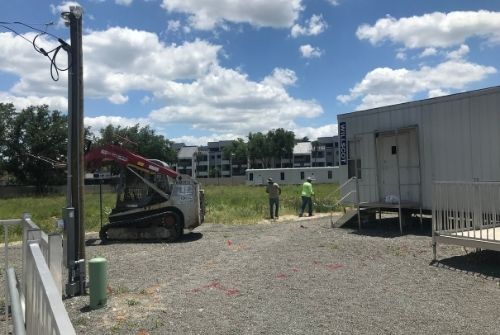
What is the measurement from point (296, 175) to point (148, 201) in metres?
58.8

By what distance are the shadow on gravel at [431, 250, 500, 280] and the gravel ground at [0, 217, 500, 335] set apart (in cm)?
2

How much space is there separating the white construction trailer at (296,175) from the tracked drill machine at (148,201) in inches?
2112

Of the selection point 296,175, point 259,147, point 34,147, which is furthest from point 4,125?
point 259,147

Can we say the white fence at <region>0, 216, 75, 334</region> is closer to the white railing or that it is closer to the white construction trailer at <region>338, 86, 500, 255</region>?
the white railing

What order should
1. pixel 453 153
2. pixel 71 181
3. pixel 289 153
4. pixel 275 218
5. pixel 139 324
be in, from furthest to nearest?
pixel 289 153
pixel 275 218
pixel 453 153
pixel 71 181
pixel 139 324

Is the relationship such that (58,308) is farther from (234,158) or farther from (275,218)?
(234,158)

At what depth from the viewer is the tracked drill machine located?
1462cm

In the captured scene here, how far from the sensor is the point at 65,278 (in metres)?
8.95

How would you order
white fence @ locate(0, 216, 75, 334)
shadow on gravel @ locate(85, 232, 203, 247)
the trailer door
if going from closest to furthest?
white fence @ locate(0, 216, 75, 334), shadow on gravel @ locate(85, 232, 203, 247), the trailer door

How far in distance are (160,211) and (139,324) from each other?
28.2 feet

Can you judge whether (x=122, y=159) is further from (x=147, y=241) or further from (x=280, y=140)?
(x=280, y=140)

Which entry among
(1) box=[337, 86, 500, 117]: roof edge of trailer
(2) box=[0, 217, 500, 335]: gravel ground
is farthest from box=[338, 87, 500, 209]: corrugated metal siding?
(2) box=[0, 217, 500, 335]: gravel ground

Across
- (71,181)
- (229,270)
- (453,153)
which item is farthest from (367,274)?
(453,153)

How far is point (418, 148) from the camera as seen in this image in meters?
14.3
